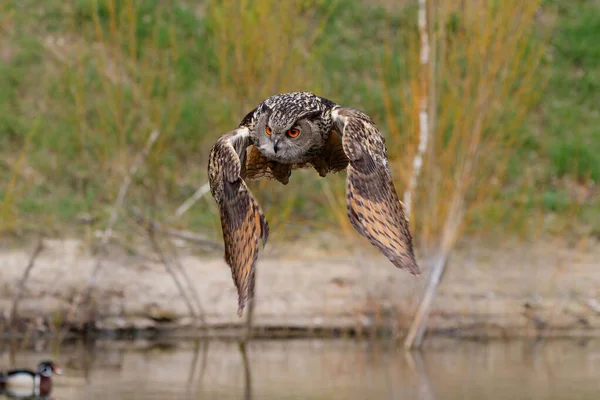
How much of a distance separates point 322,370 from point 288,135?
7261 millimetres

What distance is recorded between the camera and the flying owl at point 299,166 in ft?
14.8

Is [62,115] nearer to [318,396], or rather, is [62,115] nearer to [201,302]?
[201,302]

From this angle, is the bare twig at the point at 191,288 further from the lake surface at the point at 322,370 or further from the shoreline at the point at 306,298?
the lake surface at the point at 322,370

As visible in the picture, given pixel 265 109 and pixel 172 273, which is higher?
pixel 172 273

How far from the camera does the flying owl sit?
4520 mm

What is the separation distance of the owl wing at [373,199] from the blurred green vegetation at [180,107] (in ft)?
28.7

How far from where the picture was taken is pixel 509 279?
1505 cm

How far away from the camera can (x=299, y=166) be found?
6.23 m

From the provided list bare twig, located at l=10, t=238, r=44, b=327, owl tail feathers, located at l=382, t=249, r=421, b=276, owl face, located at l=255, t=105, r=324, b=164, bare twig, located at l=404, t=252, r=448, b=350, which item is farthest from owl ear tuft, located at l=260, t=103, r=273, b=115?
bare twig, located at l=10, t=238, r=44, b=327

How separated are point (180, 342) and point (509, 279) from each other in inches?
181

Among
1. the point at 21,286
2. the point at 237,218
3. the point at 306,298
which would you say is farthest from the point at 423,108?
the point at 237,218

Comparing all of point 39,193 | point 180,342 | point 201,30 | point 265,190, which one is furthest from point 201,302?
point 201,30

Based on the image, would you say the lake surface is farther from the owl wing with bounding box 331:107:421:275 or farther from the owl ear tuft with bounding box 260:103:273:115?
the owl wing with bounding box 331:107:421:275

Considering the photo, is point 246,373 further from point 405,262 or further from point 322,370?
point 405,262
